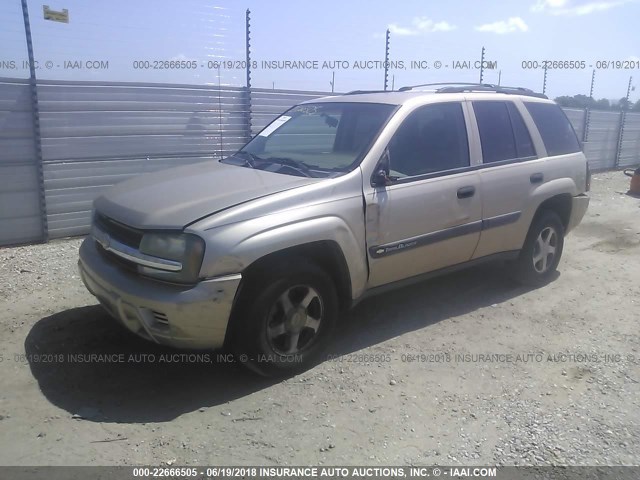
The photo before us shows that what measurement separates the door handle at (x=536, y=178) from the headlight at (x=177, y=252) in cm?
332

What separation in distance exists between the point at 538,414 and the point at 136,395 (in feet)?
8.16

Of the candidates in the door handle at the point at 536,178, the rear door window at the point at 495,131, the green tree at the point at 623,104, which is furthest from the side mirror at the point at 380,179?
the green tree at the point at 623,104

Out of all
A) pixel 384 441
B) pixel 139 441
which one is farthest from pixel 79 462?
pixel 384 441

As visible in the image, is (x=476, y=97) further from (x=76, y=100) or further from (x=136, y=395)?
(x=76, y=100)

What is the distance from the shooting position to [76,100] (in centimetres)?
678

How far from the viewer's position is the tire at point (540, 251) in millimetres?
5289

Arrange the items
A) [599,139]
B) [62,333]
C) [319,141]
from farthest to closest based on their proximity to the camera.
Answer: [599,139] → [319,141] → [62,333]

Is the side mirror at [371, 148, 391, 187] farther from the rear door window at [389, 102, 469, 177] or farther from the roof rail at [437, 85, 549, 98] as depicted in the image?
the roof rail at [437, 85, 549, 98]

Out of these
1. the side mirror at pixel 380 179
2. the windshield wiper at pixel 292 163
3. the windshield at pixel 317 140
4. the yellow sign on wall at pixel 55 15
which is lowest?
the side mirror at pixel 380 179

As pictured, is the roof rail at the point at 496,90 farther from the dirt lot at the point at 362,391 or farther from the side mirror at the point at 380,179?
the dirt lot at the point at 362,391

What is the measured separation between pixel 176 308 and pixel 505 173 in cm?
314

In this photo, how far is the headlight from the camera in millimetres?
3121

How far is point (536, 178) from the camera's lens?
5.09 meters

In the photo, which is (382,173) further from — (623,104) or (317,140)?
(623,104)
